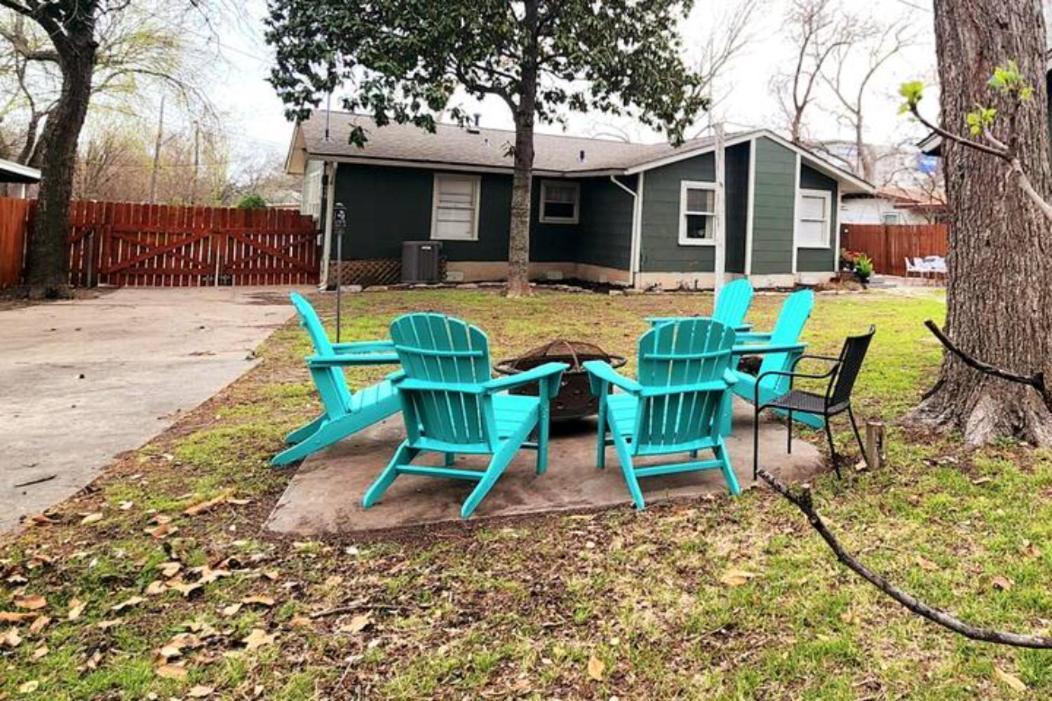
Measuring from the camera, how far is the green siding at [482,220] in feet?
48.2

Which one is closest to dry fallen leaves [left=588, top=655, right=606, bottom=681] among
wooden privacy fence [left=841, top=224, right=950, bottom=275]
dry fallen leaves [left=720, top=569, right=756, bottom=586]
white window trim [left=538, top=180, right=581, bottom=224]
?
dry fallen leaves [left=720, top=569, right=756, bottom=586]

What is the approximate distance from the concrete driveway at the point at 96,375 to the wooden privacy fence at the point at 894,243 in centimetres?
1758

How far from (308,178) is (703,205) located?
10294 millimetres

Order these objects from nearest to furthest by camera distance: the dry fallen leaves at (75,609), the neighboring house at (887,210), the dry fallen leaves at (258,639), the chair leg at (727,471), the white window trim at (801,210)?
the dry fallen leaves at (258,639), the dry fallen leaves at (75,609), the chair leg at (727,471), the white window trim at (801,210), the neighboring house at (887,210)

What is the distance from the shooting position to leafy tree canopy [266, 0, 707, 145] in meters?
11.3

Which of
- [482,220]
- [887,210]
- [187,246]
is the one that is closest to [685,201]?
[482,220]

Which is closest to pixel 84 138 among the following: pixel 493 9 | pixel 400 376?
pixel 493 9

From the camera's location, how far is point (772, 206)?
1523cm

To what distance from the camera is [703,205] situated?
15398 millimetres

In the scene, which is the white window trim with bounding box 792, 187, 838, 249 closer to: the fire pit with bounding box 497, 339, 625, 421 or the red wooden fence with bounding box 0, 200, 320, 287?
the red wooden fence with bounding box 0, 200, 320, 287

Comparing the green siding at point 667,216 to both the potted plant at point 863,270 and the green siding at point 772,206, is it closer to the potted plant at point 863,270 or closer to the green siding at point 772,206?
the green siding at point 772,206

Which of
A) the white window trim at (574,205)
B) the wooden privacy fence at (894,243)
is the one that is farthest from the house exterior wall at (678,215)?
the wooden privacy fence at (894,243)

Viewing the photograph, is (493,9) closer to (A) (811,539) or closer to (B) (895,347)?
(B) (895,347)

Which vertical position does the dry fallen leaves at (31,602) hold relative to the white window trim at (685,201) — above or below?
below
